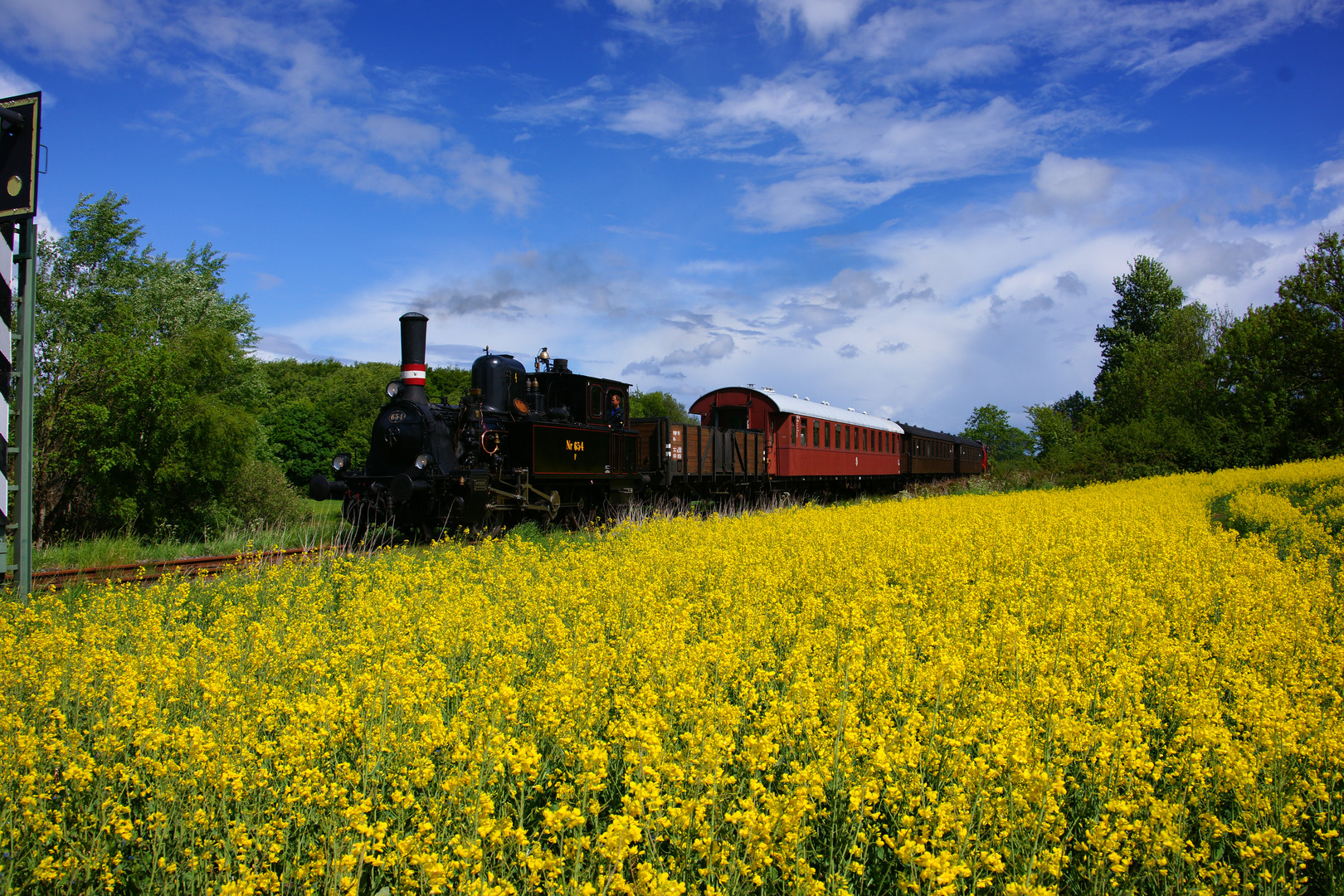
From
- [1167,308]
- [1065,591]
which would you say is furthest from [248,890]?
[1167,308]

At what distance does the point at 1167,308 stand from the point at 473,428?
6072cm

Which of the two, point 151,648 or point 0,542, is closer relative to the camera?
point 151,648

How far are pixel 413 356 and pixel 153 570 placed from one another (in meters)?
5.00

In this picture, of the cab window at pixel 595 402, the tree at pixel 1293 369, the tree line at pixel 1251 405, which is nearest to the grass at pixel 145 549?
the cab window at pixel 595 402

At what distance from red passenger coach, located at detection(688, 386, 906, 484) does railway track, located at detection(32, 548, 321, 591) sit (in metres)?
14.8

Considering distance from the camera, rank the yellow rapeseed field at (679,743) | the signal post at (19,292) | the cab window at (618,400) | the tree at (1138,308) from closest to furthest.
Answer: the yellow rapeseed field at (679,743) < the signal post at (19,292) < the cab window at (618,400) < the tree at (1138,308)

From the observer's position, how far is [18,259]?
23.6 feet

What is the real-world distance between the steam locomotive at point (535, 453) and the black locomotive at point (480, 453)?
0.8 inches

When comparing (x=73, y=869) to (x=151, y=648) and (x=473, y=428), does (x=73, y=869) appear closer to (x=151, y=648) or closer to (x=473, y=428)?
(x=151, y=648)

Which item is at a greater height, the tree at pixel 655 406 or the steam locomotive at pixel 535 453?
the tree at pixel 655 406

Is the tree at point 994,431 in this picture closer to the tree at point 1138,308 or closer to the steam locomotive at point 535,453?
the tree at point 1138,308

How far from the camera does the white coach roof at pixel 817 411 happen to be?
2345 cm

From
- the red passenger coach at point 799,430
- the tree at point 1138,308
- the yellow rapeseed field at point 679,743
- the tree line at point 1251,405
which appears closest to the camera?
the yellow rapeseed field at point 679,743

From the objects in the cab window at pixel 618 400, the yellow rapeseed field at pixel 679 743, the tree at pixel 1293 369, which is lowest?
the yellow rapeseed field at pixel 679 743
